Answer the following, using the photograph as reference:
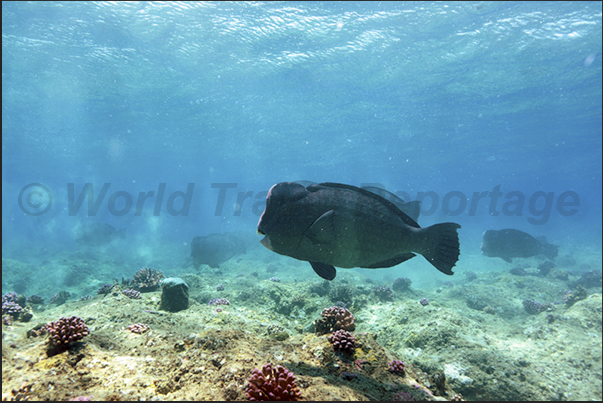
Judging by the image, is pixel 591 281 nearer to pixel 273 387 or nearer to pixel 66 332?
pixel 273 387

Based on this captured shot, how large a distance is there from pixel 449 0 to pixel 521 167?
58.8 m

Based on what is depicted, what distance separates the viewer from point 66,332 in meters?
3.35

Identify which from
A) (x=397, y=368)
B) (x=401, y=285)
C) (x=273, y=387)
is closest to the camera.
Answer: (x=273, y=387)

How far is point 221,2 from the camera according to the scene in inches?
669

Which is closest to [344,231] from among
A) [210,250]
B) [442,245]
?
[442,245]

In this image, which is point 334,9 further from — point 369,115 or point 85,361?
point 85,361

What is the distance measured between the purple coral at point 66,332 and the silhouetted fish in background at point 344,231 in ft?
10.0

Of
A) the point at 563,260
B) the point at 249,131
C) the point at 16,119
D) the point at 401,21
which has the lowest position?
the point at 563,260

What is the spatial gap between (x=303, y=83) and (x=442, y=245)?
26471mm

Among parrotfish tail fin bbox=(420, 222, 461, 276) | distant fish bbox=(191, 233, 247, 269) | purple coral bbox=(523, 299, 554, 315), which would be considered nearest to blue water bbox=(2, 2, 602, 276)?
distant fish bbox=(191, 233, 247, 269)

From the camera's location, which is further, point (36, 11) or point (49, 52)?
point (49, 52)

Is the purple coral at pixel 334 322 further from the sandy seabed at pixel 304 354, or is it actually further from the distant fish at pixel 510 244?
the distant fish at pixel 510 244

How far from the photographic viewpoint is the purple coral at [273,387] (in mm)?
2582

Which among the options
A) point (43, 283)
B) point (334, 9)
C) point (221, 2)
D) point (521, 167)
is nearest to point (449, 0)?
point (334, 9)
